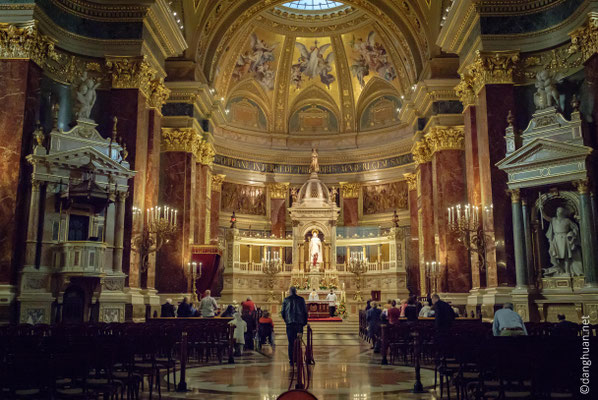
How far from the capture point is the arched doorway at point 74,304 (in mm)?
14266

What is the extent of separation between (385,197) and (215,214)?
10.4 metres

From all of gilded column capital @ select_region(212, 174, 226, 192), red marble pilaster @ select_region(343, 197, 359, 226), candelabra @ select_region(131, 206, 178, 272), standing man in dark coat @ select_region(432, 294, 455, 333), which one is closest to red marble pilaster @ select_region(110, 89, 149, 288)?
candelabra @ select_region(131, 206, 178, 272)

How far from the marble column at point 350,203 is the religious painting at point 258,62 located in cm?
835

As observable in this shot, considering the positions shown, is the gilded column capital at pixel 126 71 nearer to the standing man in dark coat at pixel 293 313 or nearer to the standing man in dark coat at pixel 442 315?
the standing man in dark coat at pixel 293 313

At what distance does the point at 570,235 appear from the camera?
45.3 feet

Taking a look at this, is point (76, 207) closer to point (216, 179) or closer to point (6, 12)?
point (6, 12)

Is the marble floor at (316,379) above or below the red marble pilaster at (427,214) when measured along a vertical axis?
below

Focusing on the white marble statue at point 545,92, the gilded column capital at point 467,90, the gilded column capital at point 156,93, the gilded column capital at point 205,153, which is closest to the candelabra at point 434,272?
the gilded column capital at point 467,90

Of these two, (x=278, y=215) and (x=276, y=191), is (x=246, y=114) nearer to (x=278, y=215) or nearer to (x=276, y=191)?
(x=276, y=191)

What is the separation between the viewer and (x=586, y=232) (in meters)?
13.1

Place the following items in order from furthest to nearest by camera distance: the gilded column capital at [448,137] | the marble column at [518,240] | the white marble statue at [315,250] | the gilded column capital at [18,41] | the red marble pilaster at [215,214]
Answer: the red marble pilaster at [215,214] → the white marble statue at [315,250] → the gilded column capital at [448,137] → the marble column at [518,240] → the gilded column capital at [18,41]

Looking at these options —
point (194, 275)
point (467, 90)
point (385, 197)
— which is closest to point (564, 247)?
point (467, 90)

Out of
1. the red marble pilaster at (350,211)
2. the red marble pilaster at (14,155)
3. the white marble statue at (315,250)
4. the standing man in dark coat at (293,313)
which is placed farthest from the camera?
the red marble pilaster at (350,211)

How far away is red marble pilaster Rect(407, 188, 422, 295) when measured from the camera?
2930cm
